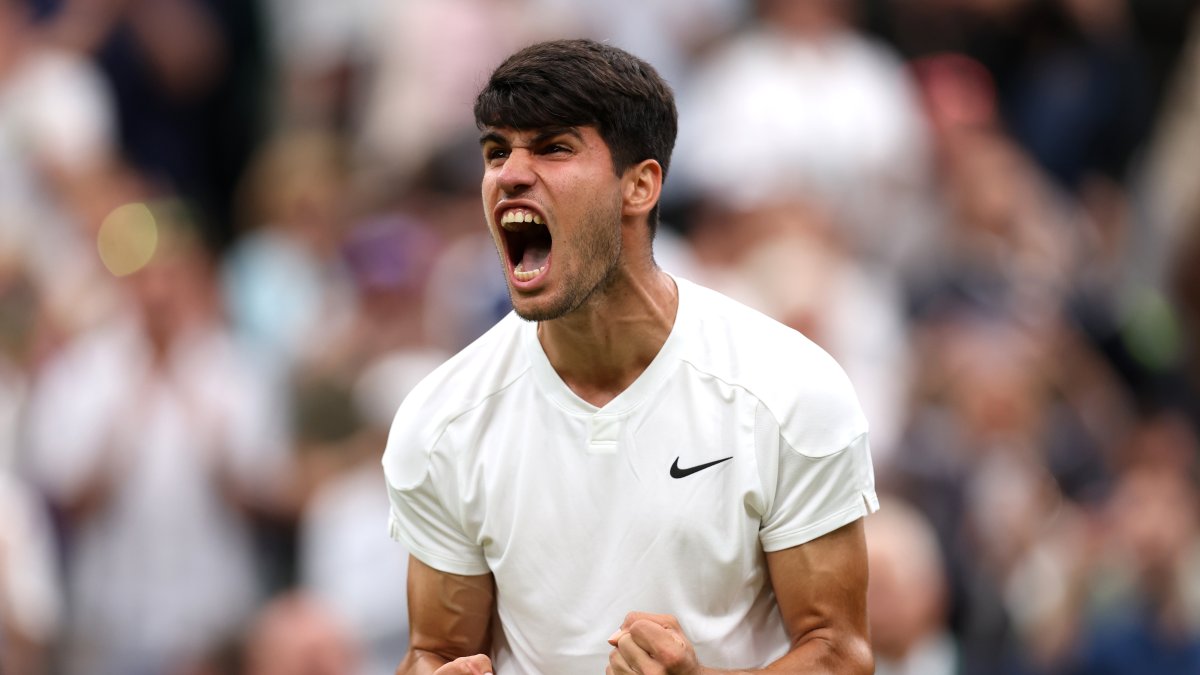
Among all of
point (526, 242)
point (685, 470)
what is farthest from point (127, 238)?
point (685, 470)

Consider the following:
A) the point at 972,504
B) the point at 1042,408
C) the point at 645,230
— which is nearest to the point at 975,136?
the point at 1042,408

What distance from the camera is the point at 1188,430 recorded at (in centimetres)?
880

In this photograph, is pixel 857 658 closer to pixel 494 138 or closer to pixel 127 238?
pixel 494 138

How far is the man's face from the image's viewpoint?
4.09 metres

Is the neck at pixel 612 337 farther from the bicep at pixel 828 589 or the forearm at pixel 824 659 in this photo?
the forearm at pixel 824 659

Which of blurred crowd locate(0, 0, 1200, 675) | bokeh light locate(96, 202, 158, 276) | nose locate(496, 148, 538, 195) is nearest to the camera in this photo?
nose locate(496, 148, 538, 195)

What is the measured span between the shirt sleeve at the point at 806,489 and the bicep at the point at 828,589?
3cm

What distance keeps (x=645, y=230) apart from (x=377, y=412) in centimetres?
366

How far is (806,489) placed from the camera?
4.17 m

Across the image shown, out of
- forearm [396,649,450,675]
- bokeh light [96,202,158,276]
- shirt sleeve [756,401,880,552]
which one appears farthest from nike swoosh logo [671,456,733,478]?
bokeh light [96,202,158,276]

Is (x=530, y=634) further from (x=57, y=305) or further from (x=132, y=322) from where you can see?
(x=57, y=305)

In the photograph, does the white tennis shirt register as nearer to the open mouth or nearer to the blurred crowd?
the open mouth

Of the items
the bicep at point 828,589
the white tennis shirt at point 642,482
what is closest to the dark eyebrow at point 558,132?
the white tennis shirt at point 642,482

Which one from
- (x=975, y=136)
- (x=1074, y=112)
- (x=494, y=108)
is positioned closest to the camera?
(x=494, y=108)
